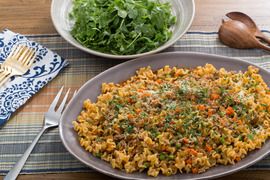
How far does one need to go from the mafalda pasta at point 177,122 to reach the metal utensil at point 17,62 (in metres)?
0.41

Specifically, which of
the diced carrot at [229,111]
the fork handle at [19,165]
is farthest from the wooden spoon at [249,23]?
the fork handle at [19,165]

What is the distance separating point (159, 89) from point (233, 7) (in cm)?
83

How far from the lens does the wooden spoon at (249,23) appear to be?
213 cm

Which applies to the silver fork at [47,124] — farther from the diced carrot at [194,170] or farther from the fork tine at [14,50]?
the diced carrot at [194,170]

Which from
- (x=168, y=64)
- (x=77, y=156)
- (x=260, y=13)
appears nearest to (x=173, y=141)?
(x=77, y=156)

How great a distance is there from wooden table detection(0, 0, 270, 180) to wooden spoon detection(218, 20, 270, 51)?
0.08 meters

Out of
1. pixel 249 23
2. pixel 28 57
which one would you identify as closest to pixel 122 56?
pixel 28 57

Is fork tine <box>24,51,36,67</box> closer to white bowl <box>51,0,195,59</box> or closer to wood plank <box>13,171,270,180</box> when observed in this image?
white bowl <box>51,0,195,59</box>

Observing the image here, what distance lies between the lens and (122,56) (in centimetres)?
190

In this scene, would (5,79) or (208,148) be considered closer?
(208,148)

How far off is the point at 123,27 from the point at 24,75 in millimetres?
454

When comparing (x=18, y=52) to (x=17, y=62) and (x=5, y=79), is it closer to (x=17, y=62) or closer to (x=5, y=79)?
(x=17, y=62)

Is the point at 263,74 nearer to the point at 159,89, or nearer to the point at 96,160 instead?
the point at 159,89

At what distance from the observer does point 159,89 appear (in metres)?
1.73
